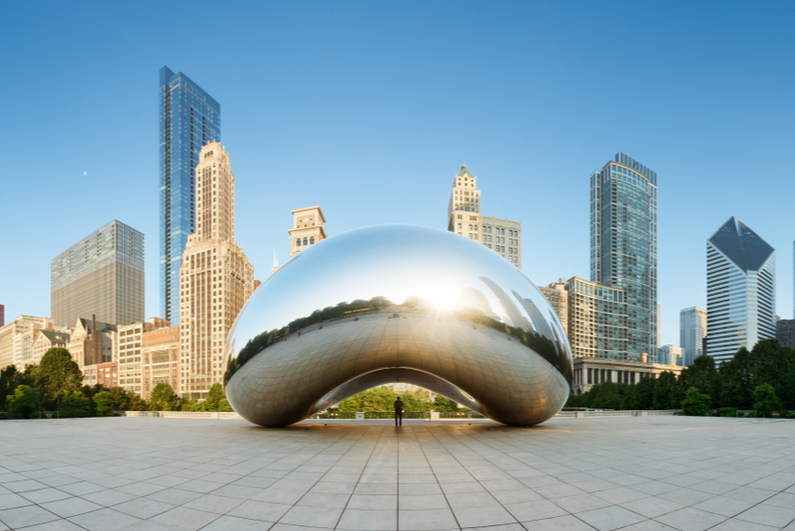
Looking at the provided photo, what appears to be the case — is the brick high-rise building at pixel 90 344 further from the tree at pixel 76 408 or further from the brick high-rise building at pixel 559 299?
the brick high-rise building at pixel 559 299

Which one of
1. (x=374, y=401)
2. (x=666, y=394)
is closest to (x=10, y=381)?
(x=374, y=401)

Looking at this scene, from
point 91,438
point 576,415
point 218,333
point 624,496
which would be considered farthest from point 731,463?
point 218,333

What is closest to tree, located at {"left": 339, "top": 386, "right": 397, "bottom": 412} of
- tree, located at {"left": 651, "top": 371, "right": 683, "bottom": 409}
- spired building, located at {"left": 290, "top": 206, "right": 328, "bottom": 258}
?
tree, located at {"left": 651, "top": 371, "right": 683, "bottom": 409}

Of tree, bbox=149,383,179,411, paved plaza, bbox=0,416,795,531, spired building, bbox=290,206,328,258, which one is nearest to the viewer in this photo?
paved plaza, bbox=0,416,795,531

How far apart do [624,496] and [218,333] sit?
12662cm

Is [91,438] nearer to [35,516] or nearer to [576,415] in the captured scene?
[35,516]

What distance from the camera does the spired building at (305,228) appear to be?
128 meters

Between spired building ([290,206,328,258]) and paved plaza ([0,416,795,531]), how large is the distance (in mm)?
118562

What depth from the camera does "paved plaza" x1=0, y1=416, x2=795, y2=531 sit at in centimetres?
475

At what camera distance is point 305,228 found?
129000 millimetres

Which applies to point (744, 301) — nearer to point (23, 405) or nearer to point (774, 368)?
point (774, 368)

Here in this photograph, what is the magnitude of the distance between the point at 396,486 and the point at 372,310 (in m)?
4.55

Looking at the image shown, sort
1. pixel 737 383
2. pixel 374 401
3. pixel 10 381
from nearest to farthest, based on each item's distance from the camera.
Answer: pixel 737 383, pixel 10 381, pixel 374 401

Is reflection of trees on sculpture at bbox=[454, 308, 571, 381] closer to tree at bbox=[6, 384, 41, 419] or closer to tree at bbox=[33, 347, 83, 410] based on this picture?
tree at bbox=[6, 384, 41, 419]
